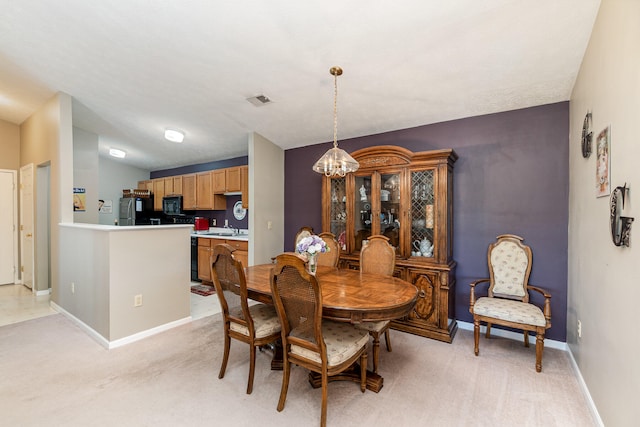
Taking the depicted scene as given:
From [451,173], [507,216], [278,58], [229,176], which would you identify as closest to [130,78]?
[278,58]

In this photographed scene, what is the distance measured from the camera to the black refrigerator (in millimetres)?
6344

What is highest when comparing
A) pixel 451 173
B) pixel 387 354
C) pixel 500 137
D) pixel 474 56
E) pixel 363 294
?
pixel 474 56

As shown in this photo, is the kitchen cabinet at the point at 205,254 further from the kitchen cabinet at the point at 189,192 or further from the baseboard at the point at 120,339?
the baseboard at the point at 120,339

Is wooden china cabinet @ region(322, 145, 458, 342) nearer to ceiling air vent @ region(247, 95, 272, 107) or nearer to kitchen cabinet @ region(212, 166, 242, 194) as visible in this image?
ceiling air vent @ region(247, 95, 272, 107)

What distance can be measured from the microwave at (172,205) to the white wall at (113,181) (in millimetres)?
1326

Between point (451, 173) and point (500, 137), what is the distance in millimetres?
597

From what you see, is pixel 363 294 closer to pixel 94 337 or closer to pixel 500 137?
pixel 500 137

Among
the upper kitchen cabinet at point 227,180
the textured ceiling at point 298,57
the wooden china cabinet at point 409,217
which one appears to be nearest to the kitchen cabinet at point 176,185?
the upper kitchen cabinet at point 227,180

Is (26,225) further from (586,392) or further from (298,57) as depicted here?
(586,392)

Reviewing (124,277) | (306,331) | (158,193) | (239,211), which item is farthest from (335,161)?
(158,193)

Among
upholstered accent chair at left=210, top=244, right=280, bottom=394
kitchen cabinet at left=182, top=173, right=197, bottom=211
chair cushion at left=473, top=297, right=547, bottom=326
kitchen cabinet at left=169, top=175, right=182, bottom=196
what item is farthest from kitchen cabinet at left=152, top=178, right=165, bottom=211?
chair cushion at left=473, top=297, right=547, bottom=326

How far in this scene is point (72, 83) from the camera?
3.51m

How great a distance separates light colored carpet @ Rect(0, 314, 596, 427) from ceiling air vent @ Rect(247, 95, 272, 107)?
2.70 m

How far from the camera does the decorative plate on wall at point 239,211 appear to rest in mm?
5619
